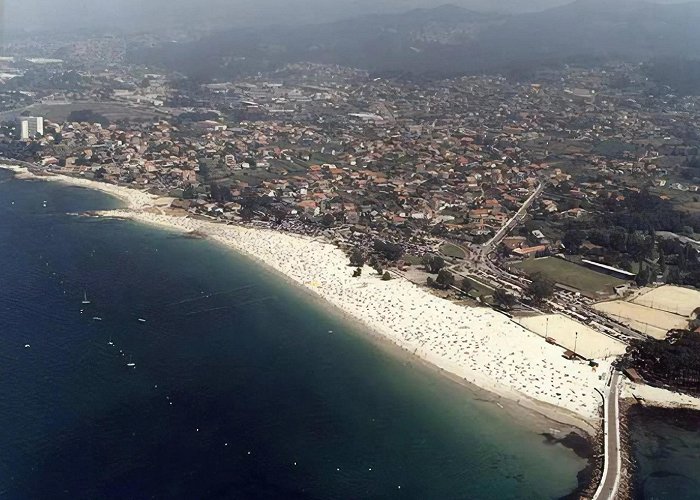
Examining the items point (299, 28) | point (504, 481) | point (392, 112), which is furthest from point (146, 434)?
point (299, 28)

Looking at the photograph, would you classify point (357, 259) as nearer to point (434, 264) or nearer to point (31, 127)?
point (434, 264)

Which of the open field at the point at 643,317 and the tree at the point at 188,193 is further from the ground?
the open field at the point at 643,317

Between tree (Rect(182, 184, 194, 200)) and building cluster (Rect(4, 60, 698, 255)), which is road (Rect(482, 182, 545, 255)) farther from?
tree (Rect(182, 184, 194, 200))

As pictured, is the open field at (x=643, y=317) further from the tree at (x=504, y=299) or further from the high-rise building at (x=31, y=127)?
the high-rise building at (x=31, y=127)

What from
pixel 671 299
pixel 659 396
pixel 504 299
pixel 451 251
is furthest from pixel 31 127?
pixel 659 396

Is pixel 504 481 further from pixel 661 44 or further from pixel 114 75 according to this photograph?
pixel 661 44

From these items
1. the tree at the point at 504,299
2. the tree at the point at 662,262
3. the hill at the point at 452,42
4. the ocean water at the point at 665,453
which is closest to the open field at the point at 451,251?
the tree at the point at 504,299

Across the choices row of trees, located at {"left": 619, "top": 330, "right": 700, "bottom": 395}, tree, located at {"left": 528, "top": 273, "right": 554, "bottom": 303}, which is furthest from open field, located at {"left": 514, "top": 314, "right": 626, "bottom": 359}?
tree, located at {"left": 528, "top": 273, "right": 554, "bottom": 303}
